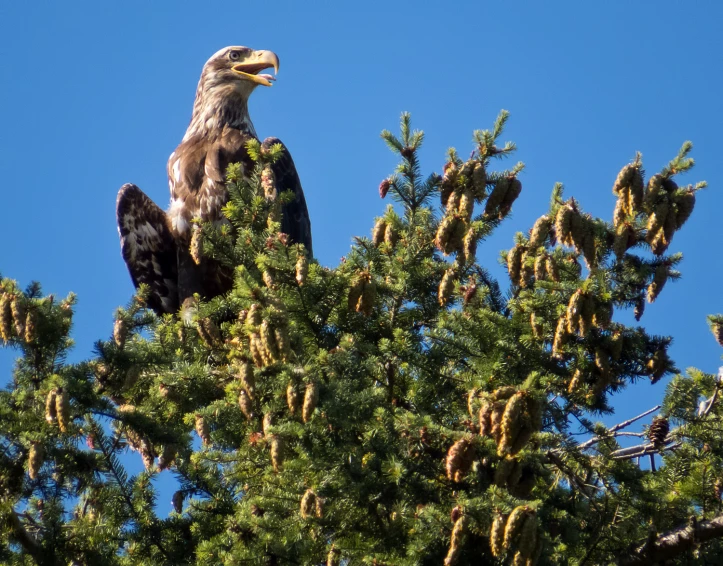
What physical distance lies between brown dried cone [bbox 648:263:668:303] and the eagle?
132 inches

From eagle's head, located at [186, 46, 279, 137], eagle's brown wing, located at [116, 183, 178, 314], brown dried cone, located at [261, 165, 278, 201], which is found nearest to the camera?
brown dried cone, located at [261, 165, 278, 201]

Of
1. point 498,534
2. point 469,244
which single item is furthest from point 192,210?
point 498,534

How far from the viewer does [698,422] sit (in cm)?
453

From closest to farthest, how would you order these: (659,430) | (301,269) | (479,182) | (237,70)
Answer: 1. (301,269)
2. (659,430)
3. (479,182)
4. (237,70)

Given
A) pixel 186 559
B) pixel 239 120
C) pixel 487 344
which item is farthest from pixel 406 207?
pixel 239 120

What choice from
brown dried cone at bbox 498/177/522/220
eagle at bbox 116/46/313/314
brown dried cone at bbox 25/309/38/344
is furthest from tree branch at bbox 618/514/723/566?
eagle at bbox 116/46/313/314

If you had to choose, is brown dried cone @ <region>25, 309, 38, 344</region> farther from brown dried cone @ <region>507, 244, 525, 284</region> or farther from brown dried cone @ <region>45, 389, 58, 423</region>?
Result: brown dried cone @ <region>507, 244, 525, 284</region>

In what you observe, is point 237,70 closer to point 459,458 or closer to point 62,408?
point 62,408

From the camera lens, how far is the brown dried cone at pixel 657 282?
4.66m

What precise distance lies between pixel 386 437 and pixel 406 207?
67.3 inches

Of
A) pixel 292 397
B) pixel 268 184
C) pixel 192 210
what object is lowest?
pixel 292 397

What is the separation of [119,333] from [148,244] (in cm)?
367

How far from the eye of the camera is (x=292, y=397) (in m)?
3.75

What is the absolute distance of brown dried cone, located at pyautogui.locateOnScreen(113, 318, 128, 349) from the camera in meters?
4.61
